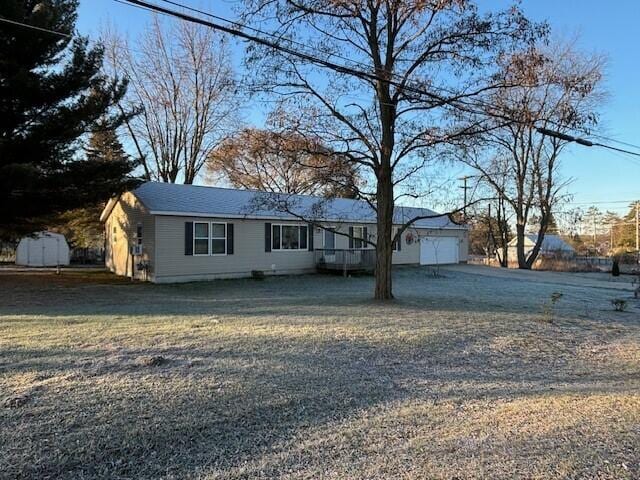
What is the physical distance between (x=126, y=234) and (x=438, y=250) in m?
16.7

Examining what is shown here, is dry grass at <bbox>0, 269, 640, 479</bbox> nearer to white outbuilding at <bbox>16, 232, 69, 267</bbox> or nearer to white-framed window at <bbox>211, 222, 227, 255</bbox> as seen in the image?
white-framed window at <bbox>211, 222, 227, 255</bbox>

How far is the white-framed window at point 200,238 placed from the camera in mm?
16984

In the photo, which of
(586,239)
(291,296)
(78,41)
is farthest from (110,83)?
(586,239)

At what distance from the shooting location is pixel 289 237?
1986cm

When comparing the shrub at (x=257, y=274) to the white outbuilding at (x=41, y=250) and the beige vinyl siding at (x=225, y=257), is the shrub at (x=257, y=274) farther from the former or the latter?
the white outbuilding at (x=41, y=250)

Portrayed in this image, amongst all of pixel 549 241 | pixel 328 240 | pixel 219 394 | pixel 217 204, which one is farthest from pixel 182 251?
pixel 549 241

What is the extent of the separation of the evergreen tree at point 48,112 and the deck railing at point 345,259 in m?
8.41

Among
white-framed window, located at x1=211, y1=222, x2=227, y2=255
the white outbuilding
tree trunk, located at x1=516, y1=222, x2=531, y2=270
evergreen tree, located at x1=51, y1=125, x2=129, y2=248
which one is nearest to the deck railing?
white-framed window, located at x1=211, y1=222, x2=227, y2=255

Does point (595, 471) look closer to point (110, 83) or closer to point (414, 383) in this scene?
point (414, 383)

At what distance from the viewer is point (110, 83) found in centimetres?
1619

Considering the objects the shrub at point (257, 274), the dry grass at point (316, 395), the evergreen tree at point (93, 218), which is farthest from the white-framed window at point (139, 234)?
the dry grass at point (316, 395)

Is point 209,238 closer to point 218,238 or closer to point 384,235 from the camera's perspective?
point 218,238

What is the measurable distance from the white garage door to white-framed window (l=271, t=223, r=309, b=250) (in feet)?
26.7

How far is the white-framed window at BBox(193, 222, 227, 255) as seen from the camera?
17.1 meters
